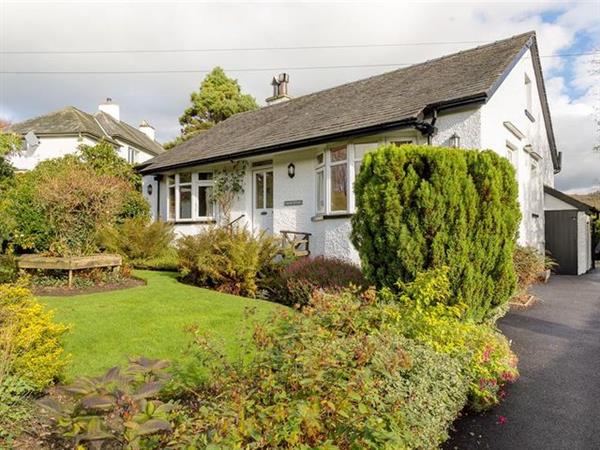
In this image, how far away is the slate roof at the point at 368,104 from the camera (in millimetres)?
9719

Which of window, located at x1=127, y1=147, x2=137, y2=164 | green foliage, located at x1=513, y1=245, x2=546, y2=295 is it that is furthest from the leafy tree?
green foliage, located at x1=513, y1=245, x2=546, y2=295

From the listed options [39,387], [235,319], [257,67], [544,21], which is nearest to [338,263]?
[235,319]

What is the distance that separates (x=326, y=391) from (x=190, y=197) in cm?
1368

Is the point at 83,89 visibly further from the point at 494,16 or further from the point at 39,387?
the point at 39,387

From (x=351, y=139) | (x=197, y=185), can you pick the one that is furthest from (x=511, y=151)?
(x=197, y=185)

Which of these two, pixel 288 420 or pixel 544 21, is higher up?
pixel 544 21

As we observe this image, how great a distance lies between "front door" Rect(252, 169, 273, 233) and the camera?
13.3 meters

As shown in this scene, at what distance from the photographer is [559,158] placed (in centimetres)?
1845

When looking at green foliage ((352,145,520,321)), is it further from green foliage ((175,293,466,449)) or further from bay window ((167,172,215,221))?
bay window ((167,172,215,221))

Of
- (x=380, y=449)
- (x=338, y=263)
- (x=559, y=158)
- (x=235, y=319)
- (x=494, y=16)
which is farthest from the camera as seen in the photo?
(x=559, y=158)

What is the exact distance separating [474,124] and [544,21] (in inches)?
232

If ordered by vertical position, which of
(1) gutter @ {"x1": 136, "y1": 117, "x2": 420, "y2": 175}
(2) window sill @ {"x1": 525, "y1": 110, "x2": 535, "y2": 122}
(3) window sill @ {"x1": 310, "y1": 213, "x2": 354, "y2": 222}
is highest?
(2) window sill @ {"x1": 525, "y1": 110, "x2": 535, "y2": 122}

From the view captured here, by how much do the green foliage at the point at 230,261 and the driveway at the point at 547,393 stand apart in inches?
189

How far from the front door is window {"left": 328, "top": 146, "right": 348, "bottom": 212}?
3.19 metres
